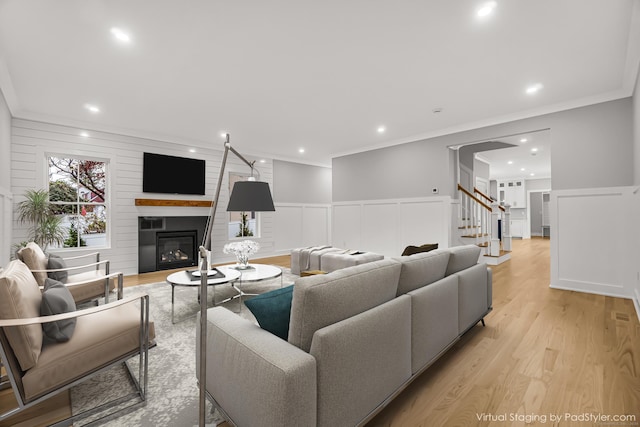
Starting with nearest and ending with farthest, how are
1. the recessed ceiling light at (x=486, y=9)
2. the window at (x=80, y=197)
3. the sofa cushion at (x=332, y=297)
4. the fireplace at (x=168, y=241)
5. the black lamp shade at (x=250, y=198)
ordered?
1. the sofa cushion at (x=332, y=297)
2. the recessed ceiling light at (x=486, y=9)
3. the black lamp shade at (x=250, y=198)
4. the window at (x=80, y=197)
5. the fireplace at (x=168, y=241)

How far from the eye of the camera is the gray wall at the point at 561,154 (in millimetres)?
3717

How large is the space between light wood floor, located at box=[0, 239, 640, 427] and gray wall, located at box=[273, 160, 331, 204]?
552 centimetres

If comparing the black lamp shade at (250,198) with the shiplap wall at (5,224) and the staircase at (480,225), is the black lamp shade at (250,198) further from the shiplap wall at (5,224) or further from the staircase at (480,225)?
the staircase at (480,225)

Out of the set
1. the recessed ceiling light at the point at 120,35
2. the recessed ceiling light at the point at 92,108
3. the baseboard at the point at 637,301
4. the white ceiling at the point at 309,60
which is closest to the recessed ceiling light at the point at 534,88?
the white ceiling at the point at 309,60

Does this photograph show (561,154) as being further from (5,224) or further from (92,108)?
(5,224)

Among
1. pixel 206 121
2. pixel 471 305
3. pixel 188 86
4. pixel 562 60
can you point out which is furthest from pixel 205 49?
pixel 562 60

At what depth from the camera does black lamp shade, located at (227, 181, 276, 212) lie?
3.19m

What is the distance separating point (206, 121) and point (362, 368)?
468 cm

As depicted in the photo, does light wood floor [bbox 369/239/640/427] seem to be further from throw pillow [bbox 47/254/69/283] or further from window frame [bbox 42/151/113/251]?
window frame [bbox 42/151/113/251]

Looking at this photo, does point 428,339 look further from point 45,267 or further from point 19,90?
point 19,90

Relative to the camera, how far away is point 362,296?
1469 millimetres

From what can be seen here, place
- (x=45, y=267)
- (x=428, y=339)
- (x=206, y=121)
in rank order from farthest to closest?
(x=206, y=121), (x=45, y=267), (x=428, y=339)

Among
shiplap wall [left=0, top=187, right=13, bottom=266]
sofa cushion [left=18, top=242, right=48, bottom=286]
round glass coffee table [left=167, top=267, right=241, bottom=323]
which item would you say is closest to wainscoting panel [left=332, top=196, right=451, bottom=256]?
round glass coffee table [left=167, top=267, right=241, bottom=323]

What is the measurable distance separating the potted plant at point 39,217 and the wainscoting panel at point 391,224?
5344mm
